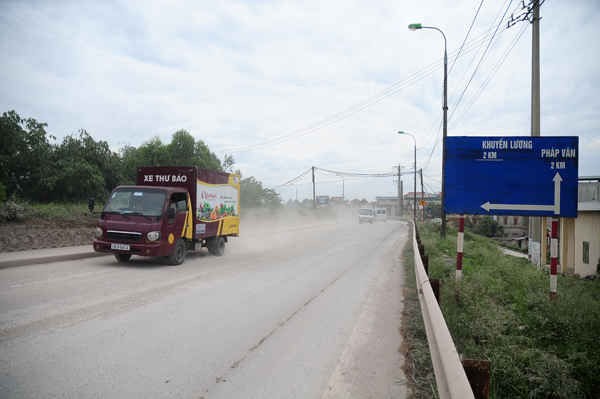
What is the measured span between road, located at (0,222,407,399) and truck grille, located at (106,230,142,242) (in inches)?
45.1

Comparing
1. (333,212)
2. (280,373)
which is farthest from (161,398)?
(333,212)

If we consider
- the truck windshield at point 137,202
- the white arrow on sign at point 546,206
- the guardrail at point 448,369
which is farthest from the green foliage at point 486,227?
the guardrail at point 448,369

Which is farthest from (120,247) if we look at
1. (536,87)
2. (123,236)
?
(536,87)

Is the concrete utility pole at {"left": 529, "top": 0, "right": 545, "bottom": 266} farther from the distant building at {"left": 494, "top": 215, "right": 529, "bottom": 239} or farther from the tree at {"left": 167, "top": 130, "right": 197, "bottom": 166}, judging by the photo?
the distant building at {"left": 494, "top": 215, "right": 529, "bottom": 239}

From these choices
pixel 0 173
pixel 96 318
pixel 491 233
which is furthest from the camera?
pixel 491 233

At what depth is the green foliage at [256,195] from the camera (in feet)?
141

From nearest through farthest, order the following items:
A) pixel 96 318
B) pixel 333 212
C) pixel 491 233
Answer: pixel 96 318
pixel 491 233
pixel 333 212

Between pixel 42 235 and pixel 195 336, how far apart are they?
36.3 ft

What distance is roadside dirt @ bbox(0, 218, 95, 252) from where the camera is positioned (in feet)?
38.5

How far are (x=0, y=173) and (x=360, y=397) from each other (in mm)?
32006

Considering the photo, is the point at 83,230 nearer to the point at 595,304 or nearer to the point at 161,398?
the point at 161,398

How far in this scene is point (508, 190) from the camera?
7.13 m

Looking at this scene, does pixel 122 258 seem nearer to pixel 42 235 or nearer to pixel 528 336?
pixel 42 235

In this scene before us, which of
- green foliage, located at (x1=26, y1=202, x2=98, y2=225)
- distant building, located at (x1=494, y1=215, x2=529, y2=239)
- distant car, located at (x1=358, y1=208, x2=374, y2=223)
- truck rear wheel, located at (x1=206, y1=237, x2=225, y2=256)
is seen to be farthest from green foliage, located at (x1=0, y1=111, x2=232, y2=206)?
distant building, located at (x1=494, y1=215, x2=529, y2=239)
